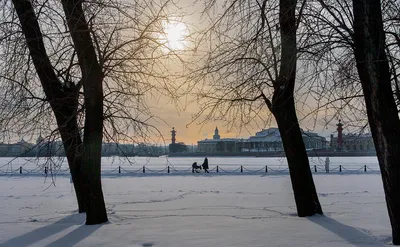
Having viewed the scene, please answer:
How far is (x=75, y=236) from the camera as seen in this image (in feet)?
25.4

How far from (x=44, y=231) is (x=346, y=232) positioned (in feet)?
19.1

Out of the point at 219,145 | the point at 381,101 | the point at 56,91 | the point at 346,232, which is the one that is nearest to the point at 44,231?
the point at 56,91

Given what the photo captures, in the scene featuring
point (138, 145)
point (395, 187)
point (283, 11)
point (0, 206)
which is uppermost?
point (283, 11)

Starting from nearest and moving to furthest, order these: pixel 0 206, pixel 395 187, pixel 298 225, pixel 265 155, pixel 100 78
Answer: pixel 395 187
pixel 298 225
pixel 100 78
pixel 0 206
pixel 265 155

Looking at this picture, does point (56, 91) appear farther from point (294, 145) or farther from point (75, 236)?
point (294, 145)

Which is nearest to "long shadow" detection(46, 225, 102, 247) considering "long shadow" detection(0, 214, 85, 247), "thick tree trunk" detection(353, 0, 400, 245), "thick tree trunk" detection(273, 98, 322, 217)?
"long shadow" detection(0, 214, 85, 247)

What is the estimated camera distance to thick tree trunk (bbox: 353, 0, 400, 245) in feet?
21.7

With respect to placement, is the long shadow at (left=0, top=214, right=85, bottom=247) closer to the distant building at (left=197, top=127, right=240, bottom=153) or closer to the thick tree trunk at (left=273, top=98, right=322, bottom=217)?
the thick tree trunk at (left=273, top=98, right=322, bottom=217)

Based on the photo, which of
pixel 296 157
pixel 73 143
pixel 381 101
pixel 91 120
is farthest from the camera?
pixel 73 143

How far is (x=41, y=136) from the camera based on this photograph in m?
9.94

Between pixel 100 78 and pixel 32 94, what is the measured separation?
255 cm

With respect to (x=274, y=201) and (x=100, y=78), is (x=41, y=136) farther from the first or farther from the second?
(x=274, y=201)

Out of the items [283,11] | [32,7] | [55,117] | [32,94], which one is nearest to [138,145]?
[55,117]

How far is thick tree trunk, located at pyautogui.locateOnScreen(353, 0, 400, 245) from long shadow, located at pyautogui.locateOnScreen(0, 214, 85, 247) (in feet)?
20.0
